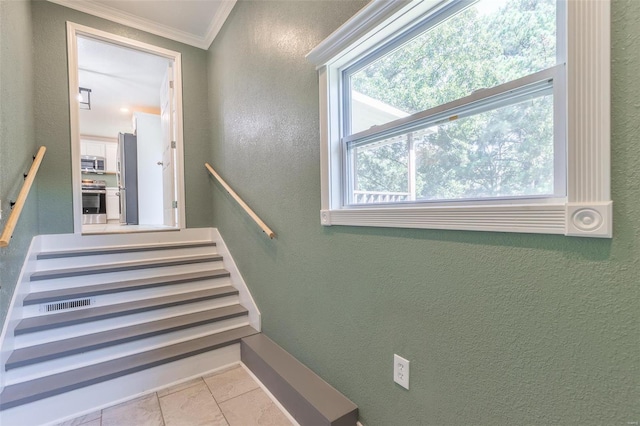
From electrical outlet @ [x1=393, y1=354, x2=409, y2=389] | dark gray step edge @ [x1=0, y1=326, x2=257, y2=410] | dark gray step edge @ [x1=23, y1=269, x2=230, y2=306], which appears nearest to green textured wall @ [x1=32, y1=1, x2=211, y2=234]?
dark gray step edge @ [x1=23, y1=269, x2=230, y2=306]

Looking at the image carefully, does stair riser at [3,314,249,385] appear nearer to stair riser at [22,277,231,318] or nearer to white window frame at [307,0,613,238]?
stair riser at [22,277,231,318]

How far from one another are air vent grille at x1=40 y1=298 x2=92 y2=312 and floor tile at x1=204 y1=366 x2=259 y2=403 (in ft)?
3.54

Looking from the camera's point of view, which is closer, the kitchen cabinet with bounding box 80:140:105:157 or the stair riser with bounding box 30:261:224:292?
the stair riser with bounding box 30:261:224:292

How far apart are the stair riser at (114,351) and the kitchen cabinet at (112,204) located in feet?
19.2

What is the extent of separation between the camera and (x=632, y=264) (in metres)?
0.65

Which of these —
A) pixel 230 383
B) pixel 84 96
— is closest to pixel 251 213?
pixel 230 383

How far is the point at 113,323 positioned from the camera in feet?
6.62

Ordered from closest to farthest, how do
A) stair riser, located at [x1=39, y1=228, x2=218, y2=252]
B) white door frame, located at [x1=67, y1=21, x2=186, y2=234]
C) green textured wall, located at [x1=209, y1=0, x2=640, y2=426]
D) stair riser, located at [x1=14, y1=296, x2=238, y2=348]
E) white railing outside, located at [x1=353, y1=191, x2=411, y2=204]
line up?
green textured wall, located at [x1=209, y1=0, x2=640, y2=426], white railing outside, located at [x1=353, y1=191, x2=411, y2=204], stair riser, located at [x1=14, y1=296, x2=238, y2=348], stair riser, located at [x1=39, y1=228, x2=218, y2=252], white door frame, located at [x1=67, y1=21, x2=186, y2=234]

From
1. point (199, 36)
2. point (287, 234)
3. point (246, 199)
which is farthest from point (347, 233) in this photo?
point (199, 36)

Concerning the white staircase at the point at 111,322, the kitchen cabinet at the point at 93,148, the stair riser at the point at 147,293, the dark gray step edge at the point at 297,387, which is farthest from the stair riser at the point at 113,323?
the kitchen cabinet at the point at 93,148

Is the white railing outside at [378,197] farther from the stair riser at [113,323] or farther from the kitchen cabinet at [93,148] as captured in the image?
the kitchen cabinet at [93,148]

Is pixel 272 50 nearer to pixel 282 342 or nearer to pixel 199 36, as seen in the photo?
pixel 199 36

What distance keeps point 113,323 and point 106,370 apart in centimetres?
39

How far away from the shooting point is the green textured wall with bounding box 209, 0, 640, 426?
67cm
